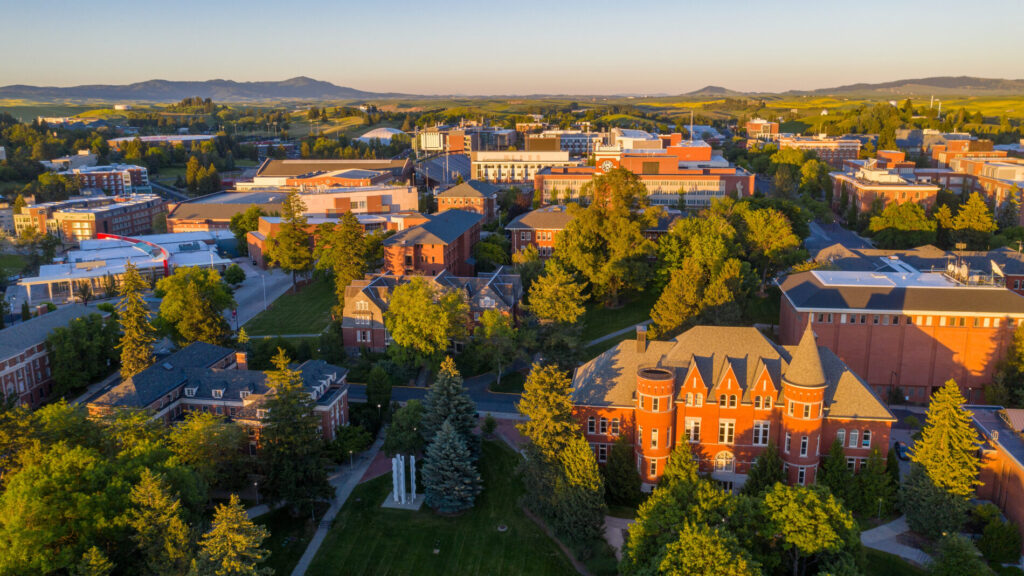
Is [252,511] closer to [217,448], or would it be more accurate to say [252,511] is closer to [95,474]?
[217,448]

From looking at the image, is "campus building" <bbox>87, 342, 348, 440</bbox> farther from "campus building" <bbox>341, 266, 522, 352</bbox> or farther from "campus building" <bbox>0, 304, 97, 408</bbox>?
"campus building" <bbox>341, 266, 522, 352</bbox>

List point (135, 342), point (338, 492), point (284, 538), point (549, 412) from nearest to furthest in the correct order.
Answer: point (284, 538) → point (549, 412) → point (338, 492) → point (135, 342)

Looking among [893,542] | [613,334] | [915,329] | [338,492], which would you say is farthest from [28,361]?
[915,329]

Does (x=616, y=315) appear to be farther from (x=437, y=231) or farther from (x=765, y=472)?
(x=765, y=472)

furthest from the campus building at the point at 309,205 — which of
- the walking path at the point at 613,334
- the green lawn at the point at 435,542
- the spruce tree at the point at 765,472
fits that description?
the spruce tree at the point at 765,472

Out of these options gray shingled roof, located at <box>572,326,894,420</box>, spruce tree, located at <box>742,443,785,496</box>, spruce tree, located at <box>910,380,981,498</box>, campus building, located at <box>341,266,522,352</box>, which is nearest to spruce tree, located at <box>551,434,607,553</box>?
gray shingled roof, located at <box>572,326,894,420</box>

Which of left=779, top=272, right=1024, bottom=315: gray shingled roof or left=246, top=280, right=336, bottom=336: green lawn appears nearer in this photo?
left=779, top=272, right=1024, bottom=315: gray shingled roof
